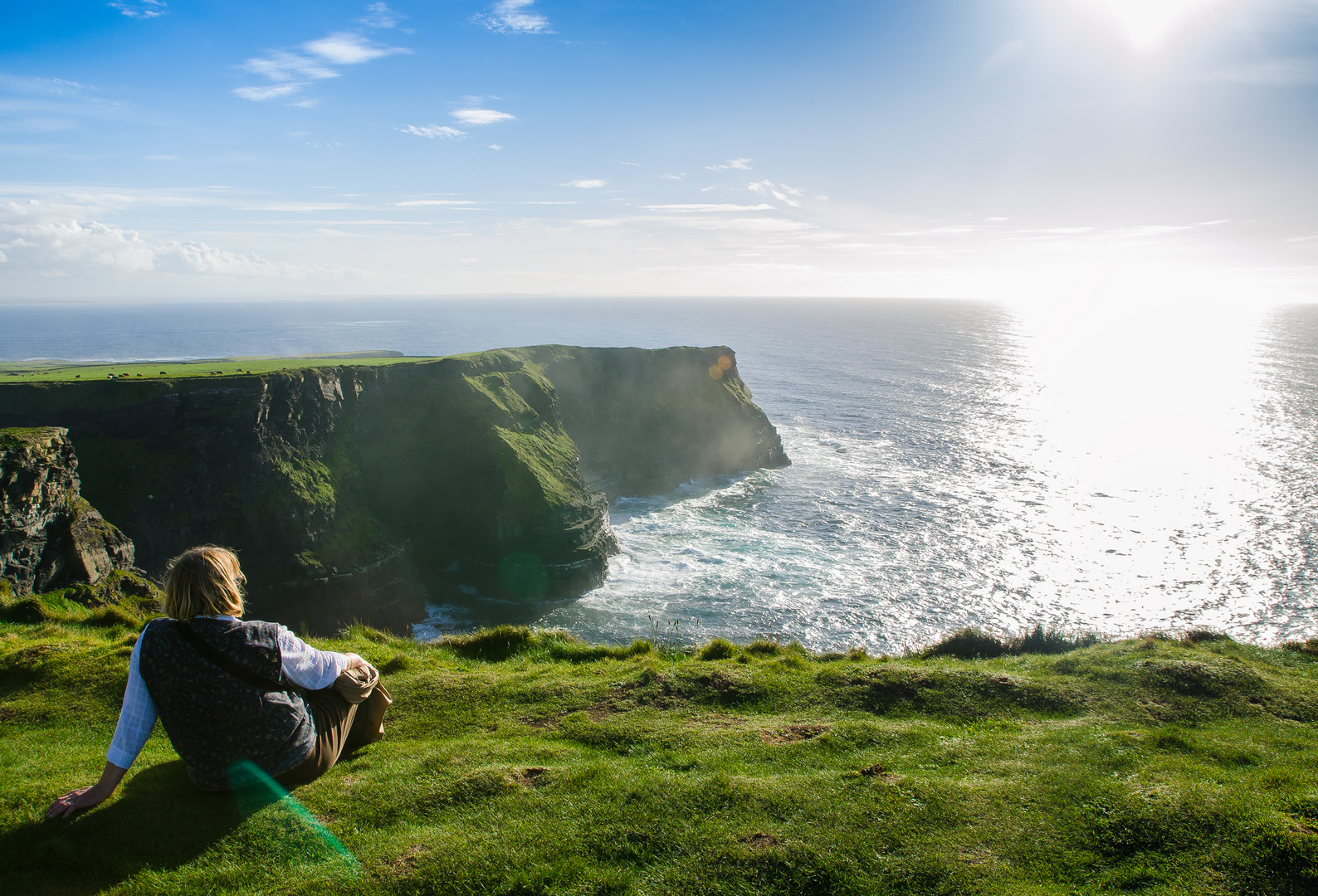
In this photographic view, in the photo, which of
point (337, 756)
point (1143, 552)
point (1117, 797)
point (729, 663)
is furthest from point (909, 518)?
point (337, 756)

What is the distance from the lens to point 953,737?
994cm

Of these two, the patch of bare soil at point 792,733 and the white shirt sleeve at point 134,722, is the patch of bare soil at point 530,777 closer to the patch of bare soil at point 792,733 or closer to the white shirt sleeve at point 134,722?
the patch of bare soil at point 792,733

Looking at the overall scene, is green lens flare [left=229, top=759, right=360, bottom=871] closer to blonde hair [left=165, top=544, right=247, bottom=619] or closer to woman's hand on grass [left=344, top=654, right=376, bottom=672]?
woman's hand on grass [left=344, top=654, right=376, bottom=672]

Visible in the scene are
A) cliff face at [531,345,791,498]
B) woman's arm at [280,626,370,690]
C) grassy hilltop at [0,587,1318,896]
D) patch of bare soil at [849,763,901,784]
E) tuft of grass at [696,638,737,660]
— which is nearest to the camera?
grassy hilltop at [0,587,1318,896]

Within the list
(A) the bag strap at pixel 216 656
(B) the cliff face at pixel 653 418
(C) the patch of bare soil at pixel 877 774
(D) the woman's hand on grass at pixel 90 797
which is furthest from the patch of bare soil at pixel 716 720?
(B) the cliff face at pixel 653 418

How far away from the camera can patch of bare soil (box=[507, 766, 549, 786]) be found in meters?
7.55

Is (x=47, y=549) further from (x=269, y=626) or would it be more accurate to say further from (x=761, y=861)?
(x=761, y=861)

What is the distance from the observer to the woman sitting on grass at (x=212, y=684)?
5.68m

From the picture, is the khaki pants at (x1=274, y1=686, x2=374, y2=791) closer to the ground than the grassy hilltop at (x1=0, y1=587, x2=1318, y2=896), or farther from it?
farther from it

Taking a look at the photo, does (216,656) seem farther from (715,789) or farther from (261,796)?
(715,789)

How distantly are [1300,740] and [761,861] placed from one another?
10.1 metres

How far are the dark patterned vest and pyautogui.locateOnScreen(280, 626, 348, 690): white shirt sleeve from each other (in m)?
0.09

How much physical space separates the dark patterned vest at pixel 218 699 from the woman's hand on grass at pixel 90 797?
1.65 feet

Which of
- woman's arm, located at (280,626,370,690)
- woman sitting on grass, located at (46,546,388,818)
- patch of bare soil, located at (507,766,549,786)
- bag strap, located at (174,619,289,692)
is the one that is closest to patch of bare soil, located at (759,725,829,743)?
patch of bare soil, located at (507,766,549,786)
